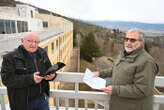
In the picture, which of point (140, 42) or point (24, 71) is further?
point (24, 71)

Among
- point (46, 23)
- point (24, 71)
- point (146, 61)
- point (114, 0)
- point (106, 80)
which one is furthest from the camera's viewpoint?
point (46, 23)

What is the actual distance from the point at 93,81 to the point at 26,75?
767 millimetres

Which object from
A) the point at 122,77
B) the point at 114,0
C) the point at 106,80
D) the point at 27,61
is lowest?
the point at 106,80

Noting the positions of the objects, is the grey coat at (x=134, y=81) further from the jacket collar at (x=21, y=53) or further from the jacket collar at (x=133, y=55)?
the jacket collar at (x=21, y=53)

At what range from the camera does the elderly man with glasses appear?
3.28 feet

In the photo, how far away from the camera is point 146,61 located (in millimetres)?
992

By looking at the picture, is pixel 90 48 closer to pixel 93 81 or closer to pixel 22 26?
pixel 22 26

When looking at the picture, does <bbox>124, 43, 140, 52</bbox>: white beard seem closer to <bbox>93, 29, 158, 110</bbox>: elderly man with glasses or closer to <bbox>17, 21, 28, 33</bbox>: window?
<bbox>93, 29, 158, 110</bbox>: elderly man with glasses

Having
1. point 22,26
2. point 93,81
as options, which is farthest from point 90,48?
point 93,81

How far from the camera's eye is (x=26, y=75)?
120 centimetres

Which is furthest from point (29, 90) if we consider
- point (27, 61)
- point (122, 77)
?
point (122, 77)

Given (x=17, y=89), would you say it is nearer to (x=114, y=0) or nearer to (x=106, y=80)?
(x=106, y=80)

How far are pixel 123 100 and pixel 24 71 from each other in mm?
1154

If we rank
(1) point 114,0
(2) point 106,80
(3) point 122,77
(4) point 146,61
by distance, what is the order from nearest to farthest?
(4) point 146,61 → (3) point 122,77 → (2) point 106,80 → (1) point 114,0
